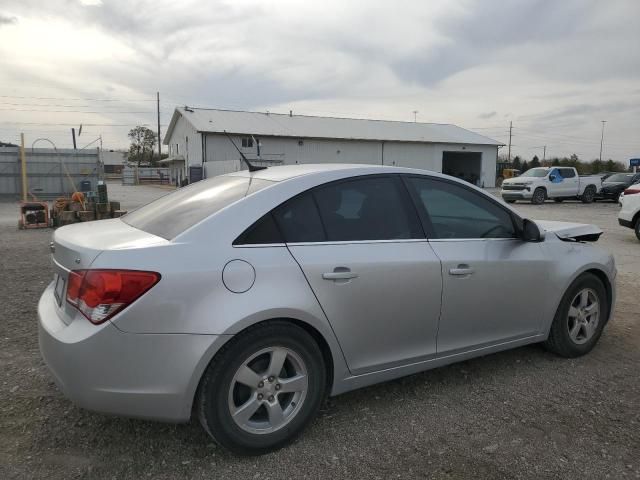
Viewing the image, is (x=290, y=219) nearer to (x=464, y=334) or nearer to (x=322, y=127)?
(x=464, y=334)

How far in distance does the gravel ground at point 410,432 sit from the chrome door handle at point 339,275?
939 mm

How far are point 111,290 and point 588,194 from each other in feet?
90.3

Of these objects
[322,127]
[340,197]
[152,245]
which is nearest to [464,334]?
[340,197]

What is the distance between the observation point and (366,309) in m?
3.08

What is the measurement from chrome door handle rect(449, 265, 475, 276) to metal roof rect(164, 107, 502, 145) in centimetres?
3436

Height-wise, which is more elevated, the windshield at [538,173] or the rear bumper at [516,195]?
the windshield at [538,173]

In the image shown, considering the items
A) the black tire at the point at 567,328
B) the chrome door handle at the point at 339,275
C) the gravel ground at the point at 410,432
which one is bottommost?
the gravel ground at the point at 410,432

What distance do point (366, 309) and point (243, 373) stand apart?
0.81 m

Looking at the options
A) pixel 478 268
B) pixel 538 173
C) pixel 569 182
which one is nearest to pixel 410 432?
pixel 478 268

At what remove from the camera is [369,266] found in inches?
121

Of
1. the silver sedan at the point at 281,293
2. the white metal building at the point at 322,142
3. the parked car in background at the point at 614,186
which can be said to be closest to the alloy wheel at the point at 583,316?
the silver sedan at the point at 281,293

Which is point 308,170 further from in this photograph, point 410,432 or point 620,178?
point 620,178

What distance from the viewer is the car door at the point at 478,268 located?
136 inches

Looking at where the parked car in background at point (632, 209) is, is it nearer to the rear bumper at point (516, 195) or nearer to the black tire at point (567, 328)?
the black tire at point (567, 328)
